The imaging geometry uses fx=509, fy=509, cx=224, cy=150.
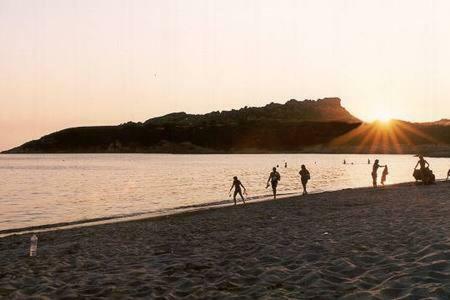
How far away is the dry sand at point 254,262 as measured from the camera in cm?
978

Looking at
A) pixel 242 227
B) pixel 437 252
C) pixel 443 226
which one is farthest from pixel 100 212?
pixel 437 252

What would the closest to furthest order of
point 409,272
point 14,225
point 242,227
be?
point 409,272 → point 242,227 → point 14,225

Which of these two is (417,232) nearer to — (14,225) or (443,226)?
(443,226)

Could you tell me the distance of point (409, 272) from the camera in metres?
10.0

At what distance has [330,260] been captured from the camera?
464 inches

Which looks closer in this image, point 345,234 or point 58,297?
point 58,297

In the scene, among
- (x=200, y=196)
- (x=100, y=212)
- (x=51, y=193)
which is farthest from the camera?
(x=51, y=193)

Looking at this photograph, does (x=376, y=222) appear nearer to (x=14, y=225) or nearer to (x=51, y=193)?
(x=14, y=225)

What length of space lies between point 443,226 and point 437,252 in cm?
422

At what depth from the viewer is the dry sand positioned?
385 inches

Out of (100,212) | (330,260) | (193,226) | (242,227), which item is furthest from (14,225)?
(330,260)

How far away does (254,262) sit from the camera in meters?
12.3

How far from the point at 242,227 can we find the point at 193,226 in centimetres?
281


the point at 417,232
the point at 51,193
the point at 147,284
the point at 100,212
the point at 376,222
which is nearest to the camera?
the point at 147,284
